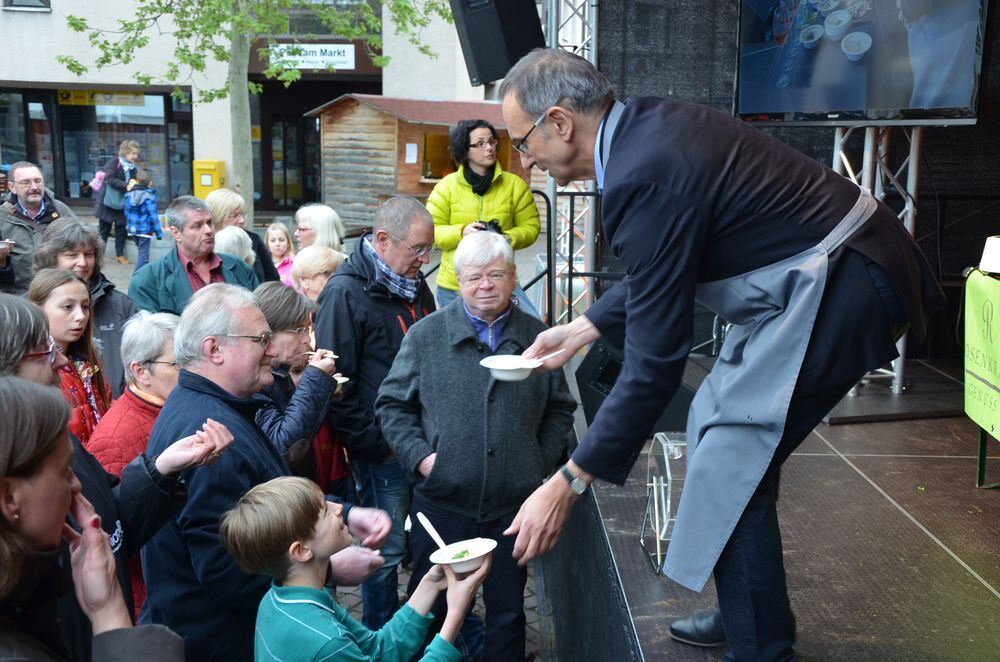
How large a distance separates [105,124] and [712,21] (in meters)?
20.9

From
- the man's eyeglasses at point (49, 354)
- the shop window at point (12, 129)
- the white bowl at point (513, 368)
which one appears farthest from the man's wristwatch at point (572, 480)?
the shop window at point (12, 129)

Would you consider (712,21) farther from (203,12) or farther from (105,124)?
(105,124)

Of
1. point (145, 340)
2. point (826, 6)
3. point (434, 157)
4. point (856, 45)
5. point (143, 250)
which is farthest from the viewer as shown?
point (434, 157)

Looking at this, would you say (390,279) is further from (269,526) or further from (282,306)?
(269,526)

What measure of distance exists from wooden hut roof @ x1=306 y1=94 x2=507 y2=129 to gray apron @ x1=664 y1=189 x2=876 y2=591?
1699 cm

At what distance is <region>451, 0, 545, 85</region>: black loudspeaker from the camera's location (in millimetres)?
7109

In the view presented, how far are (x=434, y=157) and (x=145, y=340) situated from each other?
17021 millimetres

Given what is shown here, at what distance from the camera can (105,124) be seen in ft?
80.4

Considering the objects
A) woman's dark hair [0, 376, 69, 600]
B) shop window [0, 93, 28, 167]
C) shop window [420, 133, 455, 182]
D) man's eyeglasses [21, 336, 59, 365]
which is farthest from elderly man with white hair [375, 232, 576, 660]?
shop window [0, 93, 28, 167]

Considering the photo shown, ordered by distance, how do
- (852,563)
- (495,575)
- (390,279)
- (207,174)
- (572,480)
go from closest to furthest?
(572,480) → (852,563) → (495,575) → (390,279) → (207,174)


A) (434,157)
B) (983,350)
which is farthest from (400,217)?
(434,157)

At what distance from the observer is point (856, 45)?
18.5 ft

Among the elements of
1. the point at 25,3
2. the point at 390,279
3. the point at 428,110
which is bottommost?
the point at 390,279

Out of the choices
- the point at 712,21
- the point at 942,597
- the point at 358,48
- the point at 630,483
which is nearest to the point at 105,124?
the point at 358,48
